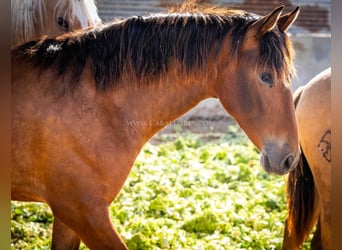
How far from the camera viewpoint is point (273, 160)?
87.3 inches

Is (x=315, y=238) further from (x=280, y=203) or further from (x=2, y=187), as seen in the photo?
(x=2, y=187)

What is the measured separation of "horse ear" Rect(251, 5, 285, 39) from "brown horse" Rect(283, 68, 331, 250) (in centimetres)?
71

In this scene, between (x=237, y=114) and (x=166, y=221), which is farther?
(x=166, y=221)

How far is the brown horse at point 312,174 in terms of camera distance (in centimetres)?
272

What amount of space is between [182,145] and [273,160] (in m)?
2.05

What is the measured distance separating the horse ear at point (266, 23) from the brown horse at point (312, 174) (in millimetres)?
713

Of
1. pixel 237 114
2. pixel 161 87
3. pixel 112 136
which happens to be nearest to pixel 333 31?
pixel 237 114

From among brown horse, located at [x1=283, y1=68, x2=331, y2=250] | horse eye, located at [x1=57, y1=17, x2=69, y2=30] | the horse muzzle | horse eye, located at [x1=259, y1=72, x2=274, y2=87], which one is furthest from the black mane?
brown horse, located at [x1=283, y1=68, x2=331, y2=250]

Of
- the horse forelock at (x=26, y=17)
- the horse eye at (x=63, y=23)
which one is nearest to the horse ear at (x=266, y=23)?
the horse eye at (x=63, y=23)

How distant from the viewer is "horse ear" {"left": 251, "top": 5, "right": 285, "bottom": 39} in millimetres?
2123

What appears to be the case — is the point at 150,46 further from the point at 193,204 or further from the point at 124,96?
the point at 193,204

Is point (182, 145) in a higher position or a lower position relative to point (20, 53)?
lower

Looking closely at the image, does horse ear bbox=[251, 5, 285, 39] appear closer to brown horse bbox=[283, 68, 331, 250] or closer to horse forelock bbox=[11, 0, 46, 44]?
brown horse bbox=[283, 68, 331, 250]

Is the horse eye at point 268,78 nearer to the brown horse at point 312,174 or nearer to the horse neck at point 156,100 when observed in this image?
the horse neck at point 156,100
